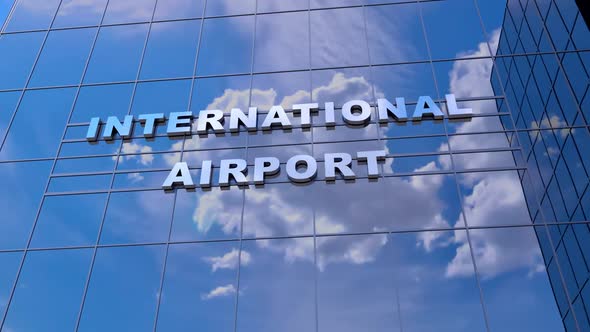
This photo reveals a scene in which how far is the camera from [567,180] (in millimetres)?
18750

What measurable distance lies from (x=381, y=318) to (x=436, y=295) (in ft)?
5.05

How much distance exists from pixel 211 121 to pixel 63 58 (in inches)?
273

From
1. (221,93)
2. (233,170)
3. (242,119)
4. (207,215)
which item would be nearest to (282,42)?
(221,93)

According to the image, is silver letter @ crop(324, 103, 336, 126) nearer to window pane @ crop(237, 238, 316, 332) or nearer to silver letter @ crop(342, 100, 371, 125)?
silver letter @ crop(342, 100, 371, 125)

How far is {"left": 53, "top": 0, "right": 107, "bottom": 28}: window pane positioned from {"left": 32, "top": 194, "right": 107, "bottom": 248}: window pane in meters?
8.40

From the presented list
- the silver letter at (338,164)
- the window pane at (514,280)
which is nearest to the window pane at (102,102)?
the silver letter at (338,164)

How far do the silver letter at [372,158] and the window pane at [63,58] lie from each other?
10677 millimetres

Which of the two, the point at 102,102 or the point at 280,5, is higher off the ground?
the point at 280,5

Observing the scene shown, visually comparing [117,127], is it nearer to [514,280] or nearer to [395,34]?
[395,34]

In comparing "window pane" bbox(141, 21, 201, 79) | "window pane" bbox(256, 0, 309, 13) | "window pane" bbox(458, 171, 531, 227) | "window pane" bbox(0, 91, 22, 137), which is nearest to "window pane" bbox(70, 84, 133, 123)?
"window pane" bbox(141, 21, 201, 79)

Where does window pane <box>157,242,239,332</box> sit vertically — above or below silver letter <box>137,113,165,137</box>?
below

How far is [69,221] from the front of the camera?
1791cm

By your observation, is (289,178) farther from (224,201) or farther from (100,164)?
(100,164)

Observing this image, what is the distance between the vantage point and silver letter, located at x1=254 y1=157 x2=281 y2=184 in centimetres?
1834
